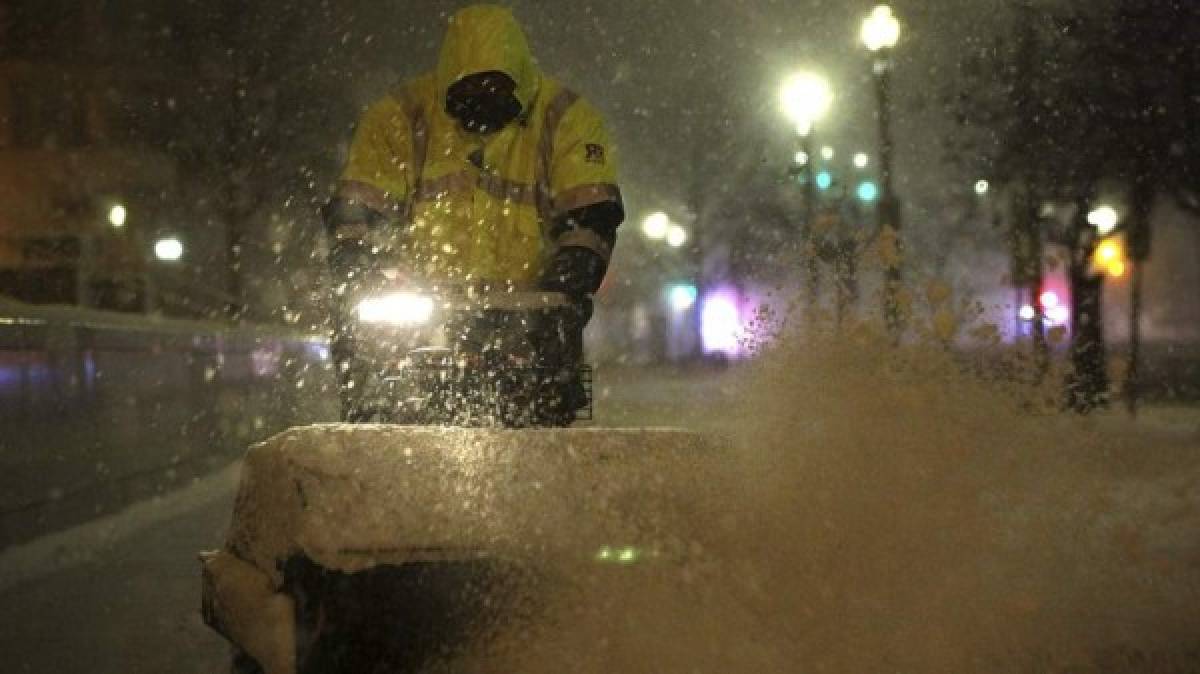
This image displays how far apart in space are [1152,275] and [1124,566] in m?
44.5

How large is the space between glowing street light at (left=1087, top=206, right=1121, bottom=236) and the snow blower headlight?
42.1 feet

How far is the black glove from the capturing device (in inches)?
187

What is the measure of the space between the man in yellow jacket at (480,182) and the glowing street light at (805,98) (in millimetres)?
15625

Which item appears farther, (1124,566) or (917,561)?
(1124,566)

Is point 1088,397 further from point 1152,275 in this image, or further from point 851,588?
point 1152,275

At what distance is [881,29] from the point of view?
16.5 metres

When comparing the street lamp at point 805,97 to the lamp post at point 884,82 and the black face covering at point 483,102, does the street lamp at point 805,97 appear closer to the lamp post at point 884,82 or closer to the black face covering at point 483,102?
the lamp post at point 884,82

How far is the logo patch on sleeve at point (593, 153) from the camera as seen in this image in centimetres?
498

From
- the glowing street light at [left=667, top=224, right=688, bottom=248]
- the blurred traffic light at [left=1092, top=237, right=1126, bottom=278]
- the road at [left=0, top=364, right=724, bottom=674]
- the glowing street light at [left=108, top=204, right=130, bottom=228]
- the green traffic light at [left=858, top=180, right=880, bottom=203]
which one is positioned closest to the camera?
the road at [left=0, top=364, right=724, bottom=674]

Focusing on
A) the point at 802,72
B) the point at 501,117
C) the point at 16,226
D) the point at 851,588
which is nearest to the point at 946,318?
the point at 501,117

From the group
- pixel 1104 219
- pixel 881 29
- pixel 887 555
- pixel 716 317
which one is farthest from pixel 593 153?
pixel 716 317

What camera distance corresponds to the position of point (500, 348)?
4516 millimetres

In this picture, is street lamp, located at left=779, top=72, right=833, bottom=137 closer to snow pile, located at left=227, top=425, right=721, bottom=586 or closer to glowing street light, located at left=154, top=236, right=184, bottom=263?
snow pile, located at left=227, top=425, right=721, bottom=586

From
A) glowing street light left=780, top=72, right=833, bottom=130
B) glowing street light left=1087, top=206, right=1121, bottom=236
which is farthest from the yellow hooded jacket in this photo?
glowing street light left=780, top=72, right=833, bottom=130
